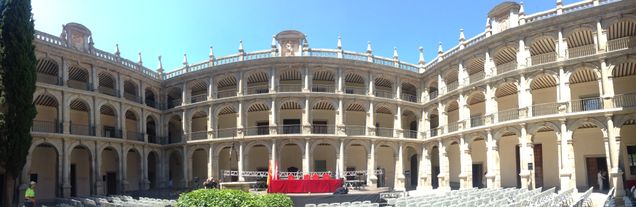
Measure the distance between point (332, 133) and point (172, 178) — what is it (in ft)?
49.7

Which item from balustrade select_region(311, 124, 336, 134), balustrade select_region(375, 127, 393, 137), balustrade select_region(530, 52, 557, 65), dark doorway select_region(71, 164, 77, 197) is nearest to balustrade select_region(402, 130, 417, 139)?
balustrade select_region(375, 127, 393, 137)

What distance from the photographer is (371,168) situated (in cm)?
3534

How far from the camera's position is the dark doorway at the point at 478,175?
35.0m

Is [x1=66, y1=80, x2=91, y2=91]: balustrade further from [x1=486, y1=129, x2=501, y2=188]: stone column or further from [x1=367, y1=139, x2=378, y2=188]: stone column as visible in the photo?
[x1=486, y1=129, x2=501, y2=188]: stone column

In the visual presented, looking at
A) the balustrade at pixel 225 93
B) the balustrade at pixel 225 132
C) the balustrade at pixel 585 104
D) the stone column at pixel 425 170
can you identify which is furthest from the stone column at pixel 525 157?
the balustrade at pixel 225 93

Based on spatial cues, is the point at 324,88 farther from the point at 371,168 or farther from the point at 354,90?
the point at 371,168

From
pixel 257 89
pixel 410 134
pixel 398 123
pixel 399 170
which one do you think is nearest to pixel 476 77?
pixel 398 123

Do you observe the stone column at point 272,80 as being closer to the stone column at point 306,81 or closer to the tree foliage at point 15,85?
the stone column at point 306,81

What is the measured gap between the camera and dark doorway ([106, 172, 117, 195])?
3572 centimetres

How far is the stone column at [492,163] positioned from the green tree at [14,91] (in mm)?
25636

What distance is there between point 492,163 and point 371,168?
9.01 metres

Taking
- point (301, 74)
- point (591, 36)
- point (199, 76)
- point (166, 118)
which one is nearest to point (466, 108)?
point (591, 36)

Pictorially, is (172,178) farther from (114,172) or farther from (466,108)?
(466,108)

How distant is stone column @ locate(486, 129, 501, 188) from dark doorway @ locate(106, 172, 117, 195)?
2659 centimetres
